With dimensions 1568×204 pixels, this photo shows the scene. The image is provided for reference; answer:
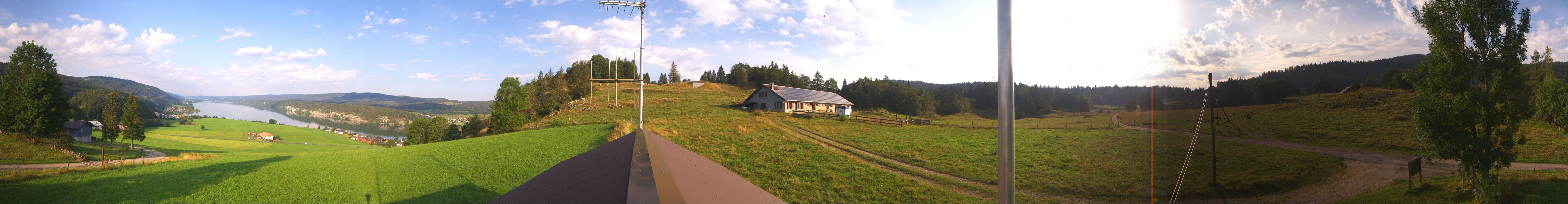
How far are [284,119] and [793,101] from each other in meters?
83.4

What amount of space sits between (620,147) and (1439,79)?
471 inches

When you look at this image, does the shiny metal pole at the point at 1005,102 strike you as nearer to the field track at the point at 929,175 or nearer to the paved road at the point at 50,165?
the field track at the point at 929,175

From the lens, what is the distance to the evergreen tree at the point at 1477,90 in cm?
664

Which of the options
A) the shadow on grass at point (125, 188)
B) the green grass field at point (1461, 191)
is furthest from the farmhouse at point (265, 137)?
the green grass field at point (1461, 191)

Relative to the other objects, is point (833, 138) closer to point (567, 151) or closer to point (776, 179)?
point (776, 179)

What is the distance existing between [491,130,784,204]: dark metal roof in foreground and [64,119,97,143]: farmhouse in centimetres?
3689

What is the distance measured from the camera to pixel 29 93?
15.3 m

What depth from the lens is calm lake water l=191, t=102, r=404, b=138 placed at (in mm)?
33781

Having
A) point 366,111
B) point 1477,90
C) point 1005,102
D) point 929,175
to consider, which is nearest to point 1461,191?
point 1477,90

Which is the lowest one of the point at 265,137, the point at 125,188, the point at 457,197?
the point at 265,137

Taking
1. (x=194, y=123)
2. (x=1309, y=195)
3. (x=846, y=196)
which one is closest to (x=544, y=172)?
(x=846, y=196)

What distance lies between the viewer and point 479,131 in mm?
30344

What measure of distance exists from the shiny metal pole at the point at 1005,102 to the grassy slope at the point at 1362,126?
40.6 feet

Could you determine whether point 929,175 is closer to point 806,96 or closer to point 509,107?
point 806,96
